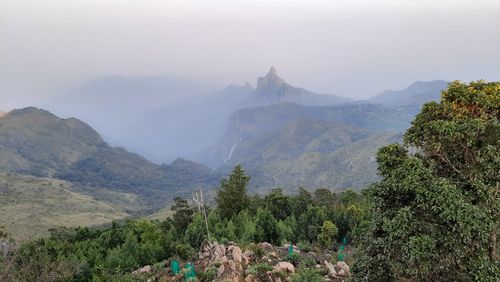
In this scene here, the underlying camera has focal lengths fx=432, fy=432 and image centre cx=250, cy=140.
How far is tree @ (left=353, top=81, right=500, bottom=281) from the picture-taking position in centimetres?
1235

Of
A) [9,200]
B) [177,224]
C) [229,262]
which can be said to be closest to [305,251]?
[229,262]

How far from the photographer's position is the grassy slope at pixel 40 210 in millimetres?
127750

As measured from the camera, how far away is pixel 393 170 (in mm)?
13797

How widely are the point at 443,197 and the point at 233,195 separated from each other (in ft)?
141

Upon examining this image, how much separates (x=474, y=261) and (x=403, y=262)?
2019 millimetres

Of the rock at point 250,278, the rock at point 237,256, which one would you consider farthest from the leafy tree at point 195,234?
the rock at point 250,278

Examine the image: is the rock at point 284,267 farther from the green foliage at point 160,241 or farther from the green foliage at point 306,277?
the green foliage at point 160,241

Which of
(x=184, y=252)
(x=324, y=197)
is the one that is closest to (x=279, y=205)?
(x=324, y=197)

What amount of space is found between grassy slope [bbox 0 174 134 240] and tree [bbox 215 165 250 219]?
73775mm

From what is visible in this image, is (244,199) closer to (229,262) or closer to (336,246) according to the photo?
(336,246)

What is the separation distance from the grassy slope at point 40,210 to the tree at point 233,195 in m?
73.8

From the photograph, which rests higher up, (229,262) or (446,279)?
(446,279)

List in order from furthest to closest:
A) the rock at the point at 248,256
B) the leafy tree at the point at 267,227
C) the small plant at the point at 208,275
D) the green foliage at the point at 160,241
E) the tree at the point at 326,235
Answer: the leafy tree at the point at 267,227 → the tree at the point at 326,235 → the green foliage at the point at 160,241 → the rock at the point at 248,256 → the small plant at the point at 208,275

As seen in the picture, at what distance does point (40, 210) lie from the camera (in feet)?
510
